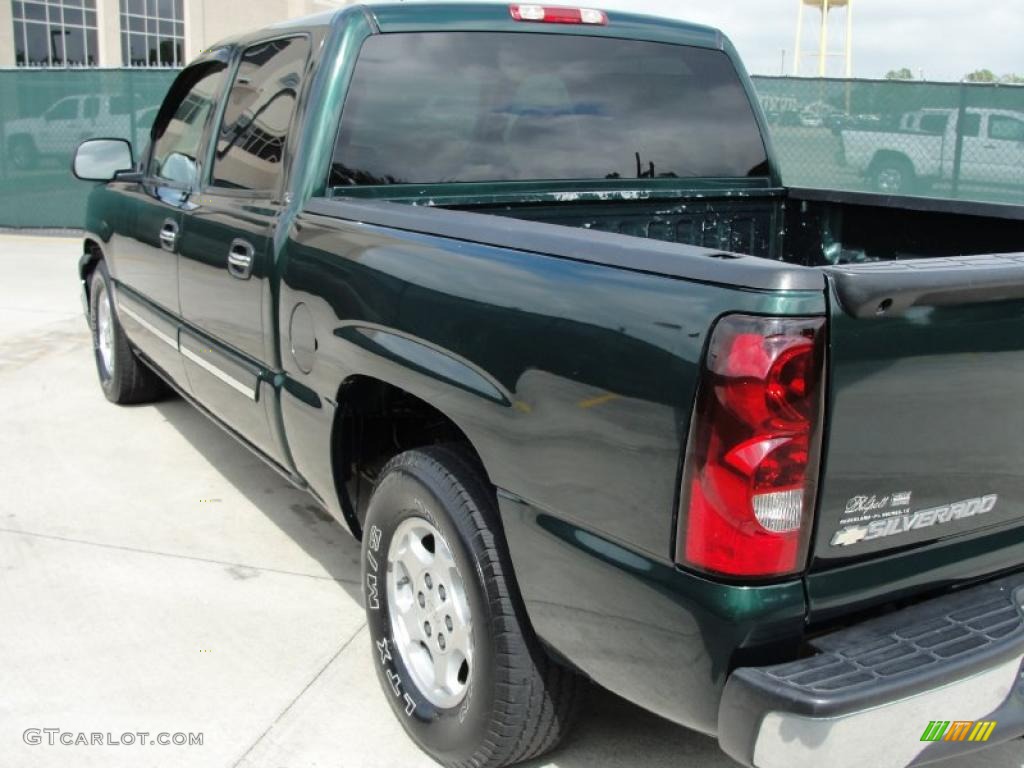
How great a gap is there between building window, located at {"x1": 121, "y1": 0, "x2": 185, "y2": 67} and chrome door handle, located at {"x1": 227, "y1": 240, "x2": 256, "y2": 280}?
25.4 meters

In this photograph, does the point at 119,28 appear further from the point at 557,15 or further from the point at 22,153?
the point at 557,15

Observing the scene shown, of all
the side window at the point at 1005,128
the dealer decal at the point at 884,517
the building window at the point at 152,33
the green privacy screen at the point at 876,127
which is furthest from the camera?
the building window at the point at 152,33

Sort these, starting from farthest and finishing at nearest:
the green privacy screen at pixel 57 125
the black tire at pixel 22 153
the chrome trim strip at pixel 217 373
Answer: the black tire at pixel 22 153 < the green privacy screen at pixel 57 125 < the chrome trim strip at pixel 217 373

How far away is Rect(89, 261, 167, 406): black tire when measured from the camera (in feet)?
19.0

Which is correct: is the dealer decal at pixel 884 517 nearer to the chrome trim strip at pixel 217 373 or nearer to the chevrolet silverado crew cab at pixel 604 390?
the chevrolet silverado crew cab at pixel 604 390

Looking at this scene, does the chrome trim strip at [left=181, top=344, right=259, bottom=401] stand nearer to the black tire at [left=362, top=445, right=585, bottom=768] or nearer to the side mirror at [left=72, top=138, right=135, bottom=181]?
the black tire at [left=362, top=445, right=585, bottom=768]

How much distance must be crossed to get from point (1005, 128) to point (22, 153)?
37.7 ft

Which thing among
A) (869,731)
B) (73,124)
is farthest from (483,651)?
(73,124)

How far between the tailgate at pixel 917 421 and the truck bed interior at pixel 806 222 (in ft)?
4.60

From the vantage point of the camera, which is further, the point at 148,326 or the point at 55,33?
the point at 55,33

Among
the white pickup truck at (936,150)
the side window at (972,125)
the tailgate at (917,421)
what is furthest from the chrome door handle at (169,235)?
the side window at (972,125)

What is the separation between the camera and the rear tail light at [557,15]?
12.1 feet

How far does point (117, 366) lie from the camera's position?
590cm

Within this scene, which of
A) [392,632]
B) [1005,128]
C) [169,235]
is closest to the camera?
[392,632]
